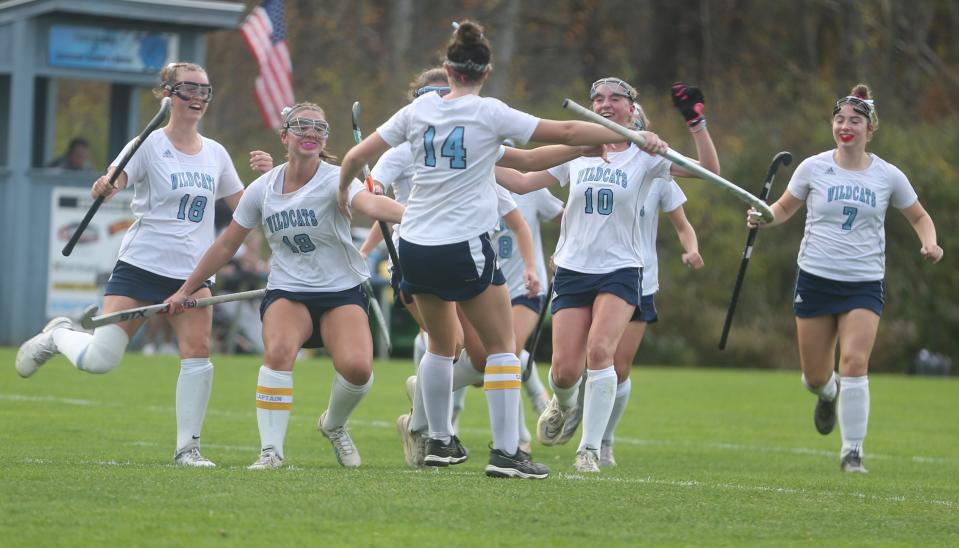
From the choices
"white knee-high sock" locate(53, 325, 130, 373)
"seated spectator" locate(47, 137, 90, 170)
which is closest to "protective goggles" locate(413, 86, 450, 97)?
"white knee-high sock" locate(53, 325, 130, 373)

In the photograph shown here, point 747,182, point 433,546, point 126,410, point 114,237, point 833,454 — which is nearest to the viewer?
point 433,546

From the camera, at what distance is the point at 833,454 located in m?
11.7

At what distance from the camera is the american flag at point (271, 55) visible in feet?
74.7

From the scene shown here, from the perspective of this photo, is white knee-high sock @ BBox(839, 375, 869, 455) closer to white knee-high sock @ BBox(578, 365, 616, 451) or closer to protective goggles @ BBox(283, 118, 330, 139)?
white knee-high sock @ BBox(578, 365, 616, 451)

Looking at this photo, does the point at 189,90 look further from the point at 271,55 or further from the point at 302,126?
the point at 271,55

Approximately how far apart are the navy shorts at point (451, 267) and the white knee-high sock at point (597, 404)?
1.56m

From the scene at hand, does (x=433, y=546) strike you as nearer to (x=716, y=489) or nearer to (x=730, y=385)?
(x=716, y=489)

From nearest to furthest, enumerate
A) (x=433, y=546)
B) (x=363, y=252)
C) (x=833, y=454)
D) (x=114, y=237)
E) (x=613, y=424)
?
(x=433, y=546)
(x=363, y=252)
(x=613, y=424)
(x=833, y=454)
(x=114, y=237)

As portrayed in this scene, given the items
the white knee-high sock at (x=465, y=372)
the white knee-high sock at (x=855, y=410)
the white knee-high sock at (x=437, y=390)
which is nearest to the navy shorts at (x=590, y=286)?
the white knee-high sock at (x=465, y=372)

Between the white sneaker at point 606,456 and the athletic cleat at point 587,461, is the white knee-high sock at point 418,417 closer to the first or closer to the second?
the athletic cleat at point 587,461

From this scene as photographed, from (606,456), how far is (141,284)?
3.13m

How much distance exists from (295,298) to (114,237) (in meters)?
13.5

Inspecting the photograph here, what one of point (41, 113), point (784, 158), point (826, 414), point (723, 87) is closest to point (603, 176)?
point (784, 158)

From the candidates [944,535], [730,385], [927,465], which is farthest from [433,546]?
[730,385]
